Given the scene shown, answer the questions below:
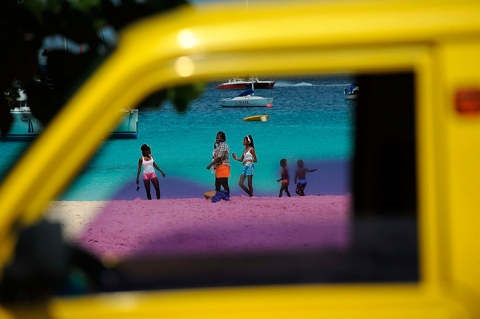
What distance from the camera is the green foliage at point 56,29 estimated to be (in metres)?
4.28

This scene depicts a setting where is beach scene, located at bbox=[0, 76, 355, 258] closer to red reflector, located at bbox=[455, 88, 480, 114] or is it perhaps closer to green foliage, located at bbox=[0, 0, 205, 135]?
red reflector, located at bbox=[455, 88, 480, 114]

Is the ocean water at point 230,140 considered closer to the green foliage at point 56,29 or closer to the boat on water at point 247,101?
the boat on water at point 247,101

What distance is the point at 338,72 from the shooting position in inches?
77.8

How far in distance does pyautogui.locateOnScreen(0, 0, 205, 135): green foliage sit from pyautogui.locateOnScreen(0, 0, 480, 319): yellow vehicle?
92.1 inches

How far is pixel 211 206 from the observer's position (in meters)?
3.73

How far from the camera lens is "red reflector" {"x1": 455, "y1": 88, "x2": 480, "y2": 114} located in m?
1.89

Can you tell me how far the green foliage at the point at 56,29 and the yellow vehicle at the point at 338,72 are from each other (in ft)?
7.68

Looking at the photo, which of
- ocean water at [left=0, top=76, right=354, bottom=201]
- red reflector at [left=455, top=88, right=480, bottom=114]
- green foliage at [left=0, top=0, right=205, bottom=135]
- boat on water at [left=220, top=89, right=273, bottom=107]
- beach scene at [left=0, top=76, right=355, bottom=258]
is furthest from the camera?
boat on water at [left=220, top=89, right=273, bottom=107]

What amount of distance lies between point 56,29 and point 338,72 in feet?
9.28

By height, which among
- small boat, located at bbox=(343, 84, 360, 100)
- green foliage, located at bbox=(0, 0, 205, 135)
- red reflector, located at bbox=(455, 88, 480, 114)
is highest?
green foliage, located at bbox=(0, 0, 205, 135)

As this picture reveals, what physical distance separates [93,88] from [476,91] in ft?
3.07

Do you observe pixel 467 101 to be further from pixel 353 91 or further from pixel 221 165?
pixel 221 165

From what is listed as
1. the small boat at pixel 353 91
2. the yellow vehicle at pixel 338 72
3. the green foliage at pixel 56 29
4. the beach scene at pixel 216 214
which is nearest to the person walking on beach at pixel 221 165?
the beach scene at pixel 216 214

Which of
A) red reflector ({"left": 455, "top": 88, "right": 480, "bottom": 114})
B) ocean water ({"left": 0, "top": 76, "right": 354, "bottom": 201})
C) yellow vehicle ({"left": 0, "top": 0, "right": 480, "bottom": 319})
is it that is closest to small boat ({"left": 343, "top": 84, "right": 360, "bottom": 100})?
yellow vehicle ({"left": 0, "top": 0, "right": 480, "bottom": 319})
